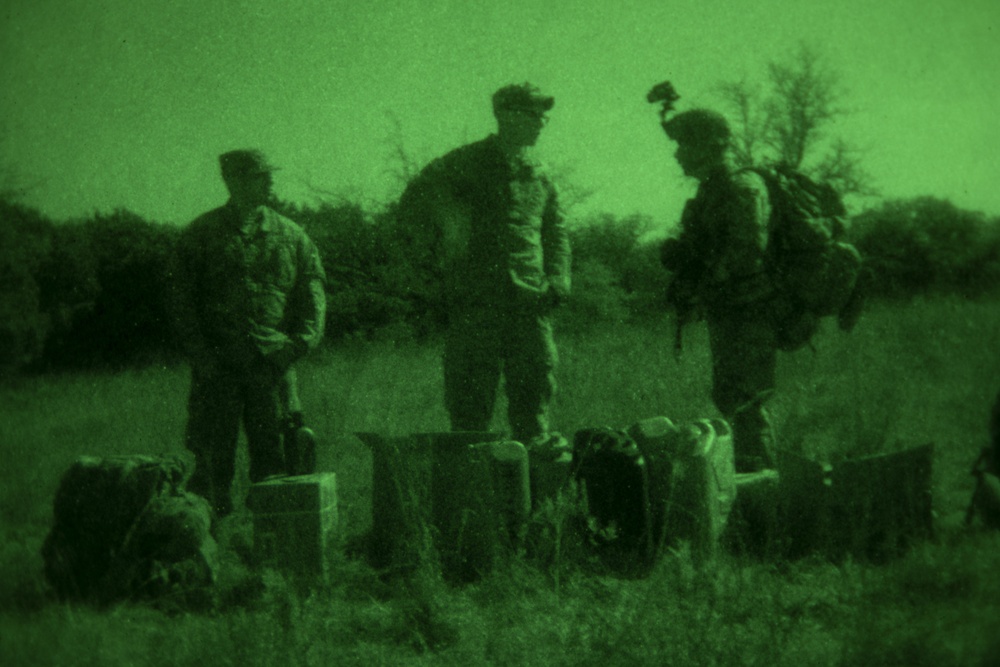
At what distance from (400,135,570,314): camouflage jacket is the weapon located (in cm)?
77

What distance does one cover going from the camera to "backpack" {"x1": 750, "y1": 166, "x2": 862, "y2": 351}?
15.2ft

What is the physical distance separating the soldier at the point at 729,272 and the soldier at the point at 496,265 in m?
0.81

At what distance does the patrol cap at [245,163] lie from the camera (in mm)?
4746

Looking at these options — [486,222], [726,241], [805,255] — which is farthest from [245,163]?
[805,255]

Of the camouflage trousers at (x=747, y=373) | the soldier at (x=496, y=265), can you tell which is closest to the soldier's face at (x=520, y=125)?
the soldier at (x=496, y=265)

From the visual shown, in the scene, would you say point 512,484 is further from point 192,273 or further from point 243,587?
point 192,273

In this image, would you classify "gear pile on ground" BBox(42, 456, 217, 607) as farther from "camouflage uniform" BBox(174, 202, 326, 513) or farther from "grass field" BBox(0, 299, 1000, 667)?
"camouflage uniform" BBox(174, 202, 326, 513)

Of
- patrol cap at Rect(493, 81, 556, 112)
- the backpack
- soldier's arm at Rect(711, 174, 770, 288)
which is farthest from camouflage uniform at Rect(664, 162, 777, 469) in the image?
patrol cap at Rect(493, 81, 556, 112)

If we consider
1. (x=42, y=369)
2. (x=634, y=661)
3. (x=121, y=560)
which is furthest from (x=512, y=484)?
(x=42, y=369)

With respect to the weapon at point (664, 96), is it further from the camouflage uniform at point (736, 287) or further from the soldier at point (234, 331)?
the soldier at point (234, 331)

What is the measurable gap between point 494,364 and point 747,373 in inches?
55.6

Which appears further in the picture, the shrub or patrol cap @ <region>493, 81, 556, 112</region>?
patrol cap @ <region>493, 81, 556, 112</region>

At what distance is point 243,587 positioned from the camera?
3.71 m

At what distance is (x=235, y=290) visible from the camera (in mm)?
4746
